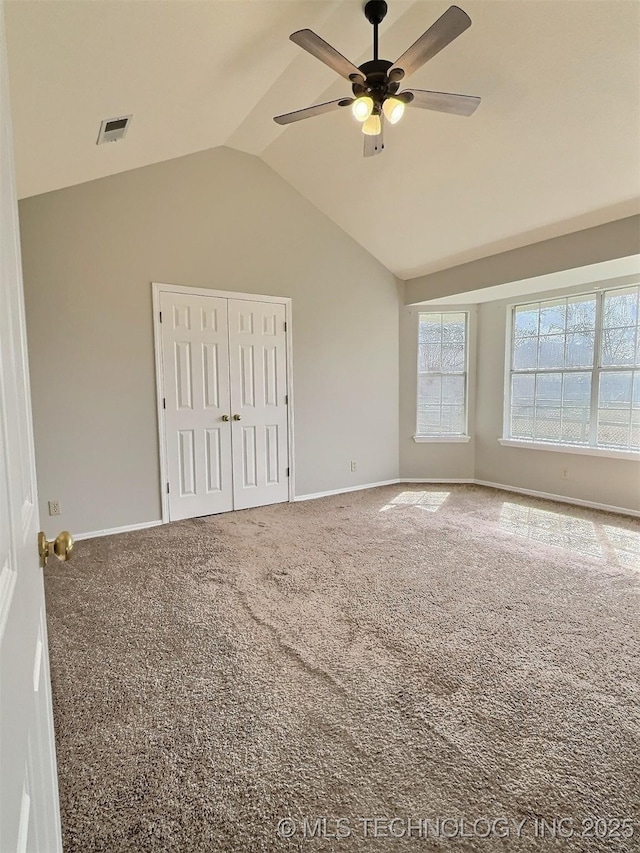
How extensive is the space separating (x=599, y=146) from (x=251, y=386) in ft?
11.2

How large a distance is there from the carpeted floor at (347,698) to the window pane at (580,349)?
6.85ft

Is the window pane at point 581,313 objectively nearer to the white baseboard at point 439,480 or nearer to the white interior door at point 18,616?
the white baseboard at point 439,480

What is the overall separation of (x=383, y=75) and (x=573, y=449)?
3928 mm

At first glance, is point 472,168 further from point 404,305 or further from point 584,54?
point 404,305

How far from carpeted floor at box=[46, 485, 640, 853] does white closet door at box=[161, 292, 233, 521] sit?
37.6 inches

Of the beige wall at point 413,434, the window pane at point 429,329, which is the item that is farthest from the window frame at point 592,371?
the window pane at point 429,329

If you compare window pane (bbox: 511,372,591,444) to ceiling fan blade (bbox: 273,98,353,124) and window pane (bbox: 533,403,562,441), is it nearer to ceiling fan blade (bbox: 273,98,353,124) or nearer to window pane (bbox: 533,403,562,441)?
window pane (bbox: 533,403,562,441)

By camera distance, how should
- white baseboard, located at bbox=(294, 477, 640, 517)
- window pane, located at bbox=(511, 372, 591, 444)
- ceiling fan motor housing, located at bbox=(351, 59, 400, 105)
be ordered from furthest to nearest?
1. window pane, located at bbox=(511, 372, 591, 444)
2. white baseboard, located at bbox=(294, 477, 640, 517)
3. ceiling fan motor housing, located at bbox=(351, 59, 400, 105)

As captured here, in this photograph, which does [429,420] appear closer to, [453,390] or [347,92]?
[453,390]

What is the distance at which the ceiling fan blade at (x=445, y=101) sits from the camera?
2.44 meters

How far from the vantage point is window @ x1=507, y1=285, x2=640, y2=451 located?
4305 mm

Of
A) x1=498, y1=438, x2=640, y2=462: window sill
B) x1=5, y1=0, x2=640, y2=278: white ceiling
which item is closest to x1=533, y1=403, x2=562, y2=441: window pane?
x1=498, y1=438, x2=640, y2=462: window sill

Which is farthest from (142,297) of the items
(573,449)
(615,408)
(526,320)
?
(615,408)

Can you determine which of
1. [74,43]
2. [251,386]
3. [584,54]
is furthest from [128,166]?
[584,54]
